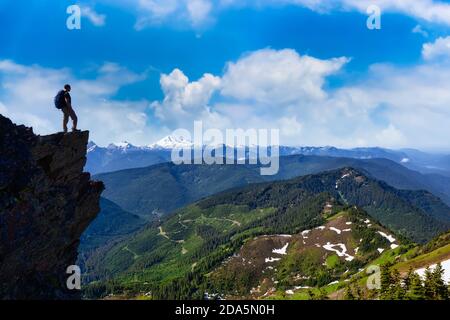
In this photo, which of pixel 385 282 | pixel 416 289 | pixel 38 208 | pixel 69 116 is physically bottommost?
pixel 416 289

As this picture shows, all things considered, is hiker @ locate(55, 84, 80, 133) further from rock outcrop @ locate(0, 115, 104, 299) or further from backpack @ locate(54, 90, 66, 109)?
rock outcrop @ locate(0, 115, 104, 299)

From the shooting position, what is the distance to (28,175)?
5478cm

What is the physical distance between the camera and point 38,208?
5591 centimetres

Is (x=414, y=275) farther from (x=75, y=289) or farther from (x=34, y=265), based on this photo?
(x=34, y=265)

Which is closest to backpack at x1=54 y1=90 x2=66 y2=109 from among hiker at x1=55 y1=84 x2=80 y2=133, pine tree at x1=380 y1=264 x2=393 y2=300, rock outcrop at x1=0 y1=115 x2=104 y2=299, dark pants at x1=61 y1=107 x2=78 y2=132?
hiker at x1=55 y1=84 x2=80 y2=133

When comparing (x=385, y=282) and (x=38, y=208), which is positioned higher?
(x=38, y=208)

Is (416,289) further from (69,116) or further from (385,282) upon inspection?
(69,116)

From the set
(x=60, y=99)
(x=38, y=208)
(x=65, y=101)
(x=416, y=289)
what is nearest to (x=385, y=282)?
(x=416, y=289)

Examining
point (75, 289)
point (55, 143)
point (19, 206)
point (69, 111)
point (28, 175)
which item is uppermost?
point (69, 111)

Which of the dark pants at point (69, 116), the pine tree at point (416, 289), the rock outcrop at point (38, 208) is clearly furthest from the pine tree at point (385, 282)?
the dark pants at point (69, 116)

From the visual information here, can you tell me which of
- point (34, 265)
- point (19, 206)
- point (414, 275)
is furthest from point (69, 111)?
point (414, 275)

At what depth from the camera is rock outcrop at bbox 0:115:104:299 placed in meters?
52.0
